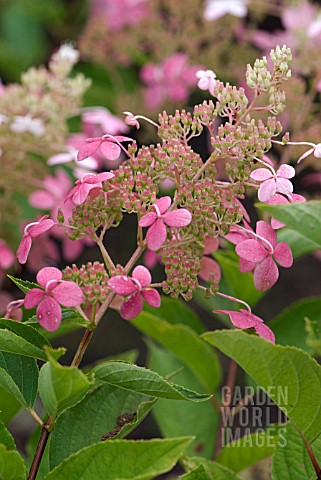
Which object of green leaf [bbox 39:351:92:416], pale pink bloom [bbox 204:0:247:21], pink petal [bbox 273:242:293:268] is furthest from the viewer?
pale pink bloom [bbox 204:0:247:21]

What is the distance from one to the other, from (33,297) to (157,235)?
11 cm

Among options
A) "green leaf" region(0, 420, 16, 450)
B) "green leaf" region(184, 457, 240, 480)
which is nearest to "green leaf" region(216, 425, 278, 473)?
"green leaf" region(184, 457, 240, 480)

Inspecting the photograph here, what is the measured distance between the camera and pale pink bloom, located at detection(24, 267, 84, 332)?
566 mm

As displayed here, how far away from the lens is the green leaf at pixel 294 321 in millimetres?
976

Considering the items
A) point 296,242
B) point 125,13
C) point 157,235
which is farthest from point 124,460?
point 125,13

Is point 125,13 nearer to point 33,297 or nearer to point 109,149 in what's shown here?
point 109,149

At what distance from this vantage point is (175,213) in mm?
576

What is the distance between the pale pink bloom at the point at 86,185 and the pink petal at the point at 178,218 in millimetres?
60

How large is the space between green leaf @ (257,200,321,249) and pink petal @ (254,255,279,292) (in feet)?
0.11

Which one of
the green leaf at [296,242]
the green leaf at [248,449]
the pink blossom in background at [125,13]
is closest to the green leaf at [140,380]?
the green leaf at [248,449]

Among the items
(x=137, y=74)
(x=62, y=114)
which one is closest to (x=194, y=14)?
(x=137, y=74)

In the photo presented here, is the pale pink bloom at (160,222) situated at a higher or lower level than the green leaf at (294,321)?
lower

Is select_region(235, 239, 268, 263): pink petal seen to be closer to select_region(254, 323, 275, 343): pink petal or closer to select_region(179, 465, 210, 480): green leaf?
select_region(254, 323, 275, 343): pink petal

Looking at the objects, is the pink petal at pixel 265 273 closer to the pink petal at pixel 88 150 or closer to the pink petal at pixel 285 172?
the pink petal at pixel 285 172
